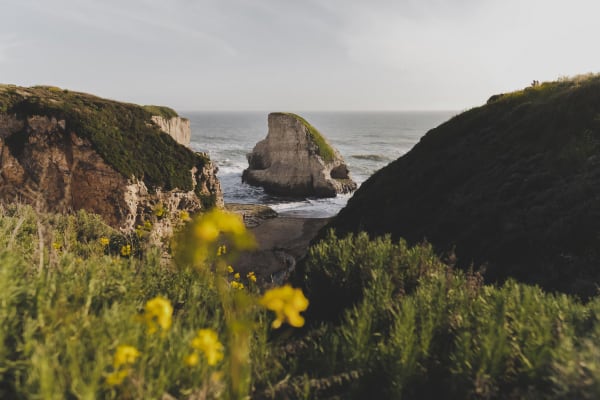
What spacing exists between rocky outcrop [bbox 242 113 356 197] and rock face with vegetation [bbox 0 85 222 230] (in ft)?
79.2

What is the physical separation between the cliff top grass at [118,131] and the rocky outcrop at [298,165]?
20805 mm

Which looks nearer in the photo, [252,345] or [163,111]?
[252,345]

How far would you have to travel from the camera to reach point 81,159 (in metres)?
21.4

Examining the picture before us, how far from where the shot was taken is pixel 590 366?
2.19 metres

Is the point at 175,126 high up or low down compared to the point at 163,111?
down

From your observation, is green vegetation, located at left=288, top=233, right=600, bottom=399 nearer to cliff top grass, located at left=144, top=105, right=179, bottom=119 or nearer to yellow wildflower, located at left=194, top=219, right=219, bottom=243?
yellow wildflower, located at left=194, top=219, right=219, bottom=243

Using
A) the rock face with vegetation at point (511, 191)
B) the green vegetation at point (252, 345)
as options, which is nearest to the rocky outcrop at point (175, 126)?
the rock face with vegetation at point (511, 191)

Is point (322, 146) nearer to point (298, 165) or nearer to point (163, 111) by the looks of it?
point (298, 165)

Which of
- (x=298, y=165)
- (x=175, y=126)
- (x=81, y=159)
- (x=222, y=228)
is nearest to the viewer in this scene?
(x=222, y=228)

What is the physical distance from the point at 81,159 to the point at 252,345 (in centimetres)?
2288

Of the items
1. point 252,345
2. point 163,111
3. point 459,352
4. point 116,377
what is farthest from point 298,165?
point 116,377

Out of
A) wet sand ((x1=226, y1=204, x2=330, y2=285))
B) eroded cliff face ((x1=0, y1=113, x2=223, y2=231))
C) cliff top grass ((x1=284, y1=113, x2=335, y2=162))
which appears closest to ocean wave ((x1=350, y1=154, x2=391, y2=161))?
cliff top grass ((x1=284, y1=113, x2=335, y2=162))

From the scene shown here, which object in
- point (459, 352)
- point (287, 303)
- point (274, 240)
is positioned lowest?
point (274, 240)

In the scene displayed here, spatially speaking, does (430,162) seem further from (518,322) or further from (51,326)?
(51,326)
